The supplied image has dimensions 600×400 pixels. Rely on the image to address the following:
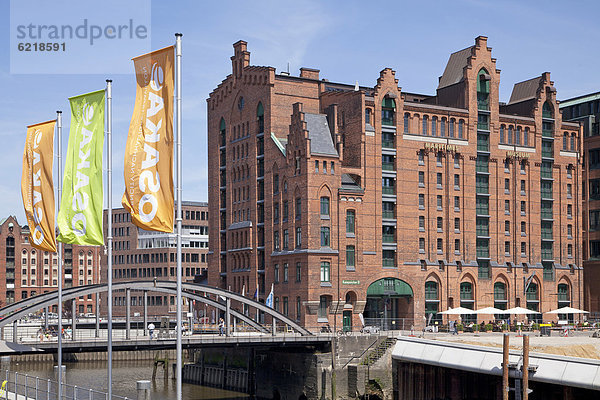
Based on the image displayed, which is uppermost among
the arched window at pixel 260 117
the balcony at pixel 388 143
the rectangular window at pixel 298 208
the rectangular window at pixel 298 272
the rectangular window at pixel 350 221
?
the arched window at pixel 260 117

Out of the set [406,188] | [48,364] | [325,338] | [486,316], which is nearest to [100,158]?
[325,338]

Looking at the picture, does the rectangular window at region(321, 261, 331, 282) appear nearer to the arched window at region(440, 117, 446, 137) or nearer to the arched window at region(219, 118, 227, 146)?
the arched window at region(440, 117, 446, 137)

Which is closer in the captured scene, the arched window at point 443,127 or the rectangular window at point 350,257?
the rectangular window at point 350,257

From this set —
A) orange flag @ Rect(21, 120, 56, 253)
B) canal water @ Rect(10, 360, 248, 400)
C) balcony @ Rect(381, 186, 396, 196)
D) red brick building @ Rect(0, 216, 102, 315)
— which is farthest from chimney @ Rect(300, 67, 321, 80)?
red brick building @ Rect(0, 216, 102, 315)

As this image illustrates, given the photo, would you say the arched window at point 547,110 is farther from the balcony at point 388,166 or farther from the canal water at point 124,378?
the canal water at point 124,378

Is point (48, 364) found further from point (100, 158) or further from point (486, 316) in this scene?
point (100, 158)

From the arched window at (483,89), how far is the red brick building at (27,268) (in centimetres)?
10184

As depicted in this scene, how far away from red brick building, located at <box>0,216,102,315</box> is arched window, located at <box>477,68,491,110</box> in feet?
334

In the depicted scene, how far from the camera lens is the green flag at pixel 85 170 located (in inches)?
1437

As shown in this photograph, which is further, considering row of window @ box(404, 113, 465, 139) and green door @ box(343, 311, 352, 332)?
row of window @ box(404, 113, 465, 139)

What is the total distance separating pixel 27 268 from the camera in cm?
16875

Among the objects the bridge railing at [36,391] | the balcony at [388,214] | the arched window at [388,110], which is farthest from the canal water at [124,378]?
the arched window at [388,110]

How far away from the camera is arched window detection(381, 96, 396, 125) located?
8288 cm

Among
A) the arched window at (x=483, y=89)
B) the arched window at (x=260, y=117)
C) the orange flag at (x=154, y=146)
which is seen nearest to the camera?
the orange flag at (x=154, y=146)
